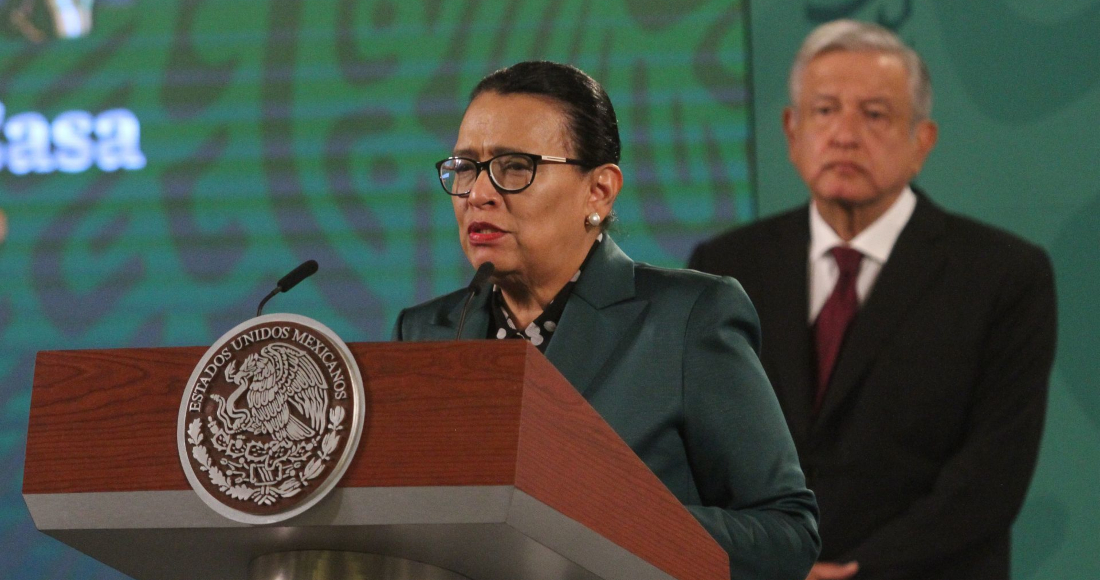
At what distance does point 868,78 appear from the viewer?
3160 mm

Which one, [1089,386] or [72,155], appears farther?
[72,155]

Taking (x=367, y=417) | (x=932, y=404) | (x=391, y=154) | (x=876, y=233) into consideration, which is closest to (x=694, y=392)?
(x=367, y=417)

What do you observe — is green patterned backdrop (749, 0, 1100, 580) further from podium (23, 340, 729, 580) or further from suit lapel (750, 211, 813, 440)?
podium (23, 340, 729, 580)

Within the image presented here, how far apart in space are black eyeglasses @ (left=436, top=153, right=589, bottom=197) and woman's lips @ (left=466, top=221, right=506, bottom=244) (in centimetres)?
5

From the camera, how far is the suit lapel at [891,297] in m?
2.98

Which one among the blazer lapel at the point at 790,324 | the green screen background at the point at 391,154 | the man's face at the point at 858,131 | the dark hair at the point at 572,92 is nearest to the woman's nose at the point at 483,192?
the dark hair at the point at 572,92

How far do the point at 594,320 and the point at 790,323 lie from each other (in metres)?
1.45

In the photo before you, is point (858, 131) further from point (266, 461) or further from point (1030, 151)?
point (266, 461)

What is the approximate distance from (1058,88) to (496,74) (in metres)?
1.82

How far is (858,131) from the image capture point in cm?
316

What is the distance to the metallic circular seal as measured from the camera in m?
1.12

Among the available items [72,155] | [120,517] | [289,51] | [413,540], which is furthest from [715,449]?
[72,155]

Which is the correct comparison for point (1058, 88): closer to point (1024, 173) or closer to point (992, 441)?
point (1024, 173)

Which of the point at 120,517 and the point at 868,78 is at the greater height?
the point at 868,78
